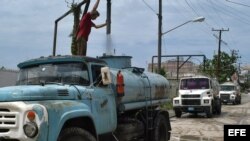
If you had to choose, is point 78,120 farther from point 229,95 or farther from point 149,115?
point 229,95

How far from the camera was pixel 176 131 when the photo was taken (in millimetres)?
19906

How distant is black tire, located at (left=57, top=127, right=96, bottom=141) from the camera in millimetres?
7988

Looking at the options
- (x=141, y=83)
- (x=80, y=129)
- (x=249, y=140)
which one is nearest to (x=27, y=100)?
(x=80, y=129)

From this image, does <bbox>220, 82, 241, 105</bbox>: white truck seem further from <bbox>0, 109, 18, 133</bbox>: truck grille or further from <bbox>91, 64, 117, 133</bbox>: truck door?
<bbox>0, 109, 18, 133</bbox>: truck grille

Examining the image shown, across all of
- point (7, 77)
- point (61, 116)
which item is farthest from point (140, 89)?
point (7, 77)

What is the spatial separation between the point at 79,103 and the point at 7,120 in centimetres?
160

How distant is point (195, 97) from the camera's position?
29625 mm

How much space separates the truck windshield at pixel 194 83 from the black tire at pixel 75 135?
22124 millimetres

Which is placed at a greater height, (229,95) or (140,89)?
(140,89)

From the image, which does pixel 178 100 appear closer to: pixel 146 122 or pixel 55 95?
pixel 146 122

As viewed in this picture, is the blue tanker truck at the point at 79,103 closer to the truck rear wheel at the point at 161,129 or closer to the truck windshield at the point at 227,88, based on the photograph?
the truck rear wheel at the point at 161,129

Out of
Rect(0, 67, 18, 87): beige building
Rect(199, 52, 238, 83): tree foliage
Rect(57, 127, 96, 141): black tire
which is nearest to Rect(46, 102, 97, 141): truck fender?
Rect(57, 127, 96, 141): black tire

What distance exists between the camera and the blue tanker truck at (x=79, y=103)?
7488 mm

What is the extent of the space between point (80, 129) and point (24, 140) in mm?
1384
